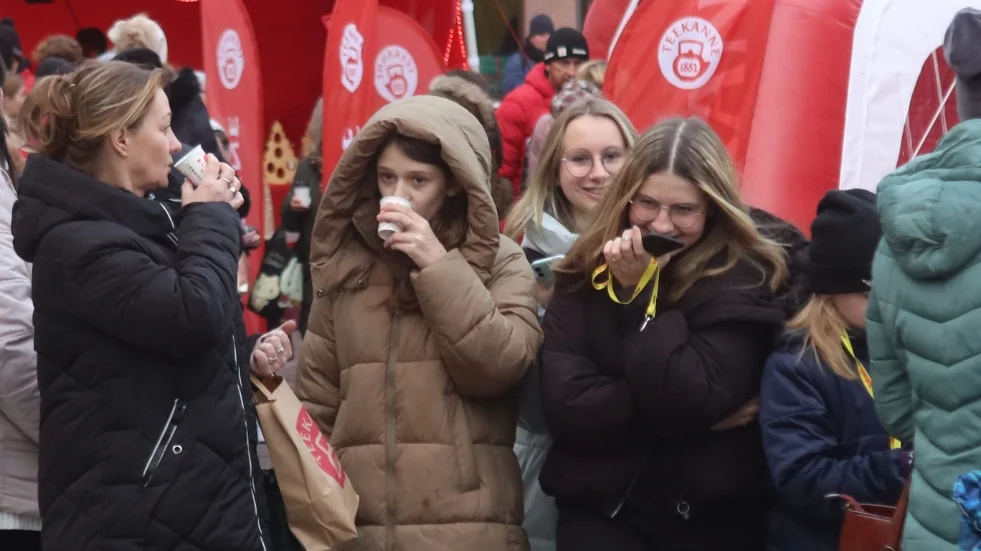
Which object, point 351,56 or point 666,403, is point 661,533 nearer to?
point 666,403

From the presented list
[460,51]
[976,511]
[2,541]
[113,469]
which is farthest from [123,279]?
[460,51]

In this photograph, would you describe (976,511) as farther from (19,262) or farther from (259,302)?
(259,302)

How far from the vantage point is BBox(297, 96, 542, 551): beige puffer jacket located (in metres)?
3.39

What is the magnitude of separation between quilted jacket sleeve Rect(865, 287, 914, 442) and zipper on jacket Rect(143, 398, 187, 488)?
170cm

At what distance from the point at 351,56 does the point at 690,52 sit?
223cm

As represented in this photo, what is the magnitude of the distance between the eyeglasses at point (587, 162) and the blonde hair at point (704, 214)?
0.66 meters

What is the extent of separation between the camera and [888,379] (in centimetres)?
291

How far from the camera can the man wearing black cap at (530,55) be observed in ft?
35.4

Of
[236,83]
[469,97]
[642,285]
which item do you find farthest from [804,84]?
[236,83]

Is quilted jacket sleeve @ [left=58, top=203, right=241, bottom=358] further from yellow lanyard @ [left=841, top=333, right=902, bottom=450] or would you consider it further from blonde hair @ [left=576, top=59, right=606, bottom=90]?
blonde hair @ [left=576, top=59, right=606, bottom=90]

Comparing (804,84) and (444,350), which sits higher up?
(804,84)

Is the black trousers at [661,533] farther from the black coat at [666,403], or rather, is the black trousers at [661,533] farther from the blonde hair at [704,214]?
the blonde hair at [704,214]

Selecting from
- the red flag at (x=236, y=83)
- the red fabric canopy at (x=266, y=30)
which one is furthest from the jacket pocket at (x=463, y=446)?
the red fabric canopy at (x=266, y=30)

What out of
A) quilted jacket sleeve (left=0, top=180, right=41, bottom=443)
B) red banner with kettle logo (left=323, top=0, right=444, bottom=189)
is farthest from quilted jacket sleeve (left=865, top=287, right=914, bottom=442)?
red banner with kettle logo (left=323, top=0, right=444, bottom=189)
